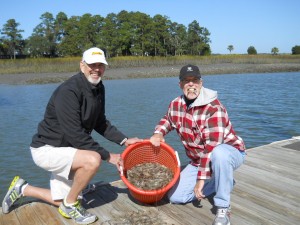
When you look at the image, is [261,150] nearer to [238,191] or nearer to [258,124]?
[238,191]

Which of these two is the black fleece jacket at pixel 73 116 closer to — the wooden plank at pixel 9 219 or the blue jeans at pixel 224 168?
the wooden plank at pixel 9 219

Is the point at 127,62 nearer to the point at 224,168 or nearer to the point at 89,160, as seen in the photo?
the point at 89,160

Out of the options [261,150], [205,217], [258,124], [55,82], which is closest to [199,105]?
[205,217]

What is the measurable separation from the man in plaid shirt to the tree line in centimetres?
5067

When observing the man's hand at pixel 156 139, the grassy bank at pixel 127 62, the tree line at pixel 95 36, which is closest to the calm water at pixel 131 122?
the man's hand at pixel 156 139

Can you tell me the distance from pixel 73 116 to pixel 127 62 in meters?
40.6

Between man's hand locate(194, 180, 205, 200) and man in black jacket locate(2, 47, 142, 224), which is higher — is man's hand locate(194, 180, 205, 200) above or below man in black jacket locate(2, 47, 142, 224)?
below

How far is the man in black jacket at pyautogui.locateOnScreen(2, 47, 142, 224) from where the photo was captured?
274 cm

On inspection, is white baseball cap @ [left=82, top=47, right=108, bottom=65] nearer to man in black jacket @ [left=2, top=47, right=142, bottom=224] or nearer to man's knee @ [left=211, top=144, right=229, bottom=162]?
man in black jacket @ [left=2, top=47, right=142, bottom=224]

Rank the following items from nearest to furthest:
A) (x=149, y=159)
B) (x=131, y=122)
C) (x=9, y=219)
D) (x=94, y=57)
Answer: (x=94, y=57) < (x=9, y=219) < (x=149, y=159) < (x=131, y=122)

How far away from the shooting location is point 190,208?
3117mm

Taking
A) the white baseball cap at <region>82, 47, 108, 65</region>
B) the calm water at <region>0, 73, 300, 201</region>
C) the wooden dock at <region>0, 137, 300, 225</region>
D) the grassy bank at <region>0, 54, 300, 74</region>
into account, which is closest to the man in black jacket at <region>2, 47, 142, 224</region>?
the white baseball cap at <region>82, 47, 108, 65</region>

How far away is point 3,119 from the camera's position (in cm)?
1140

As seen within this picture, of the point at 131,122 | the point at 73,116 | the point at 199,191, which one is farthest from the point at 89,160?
the point at 131,122
